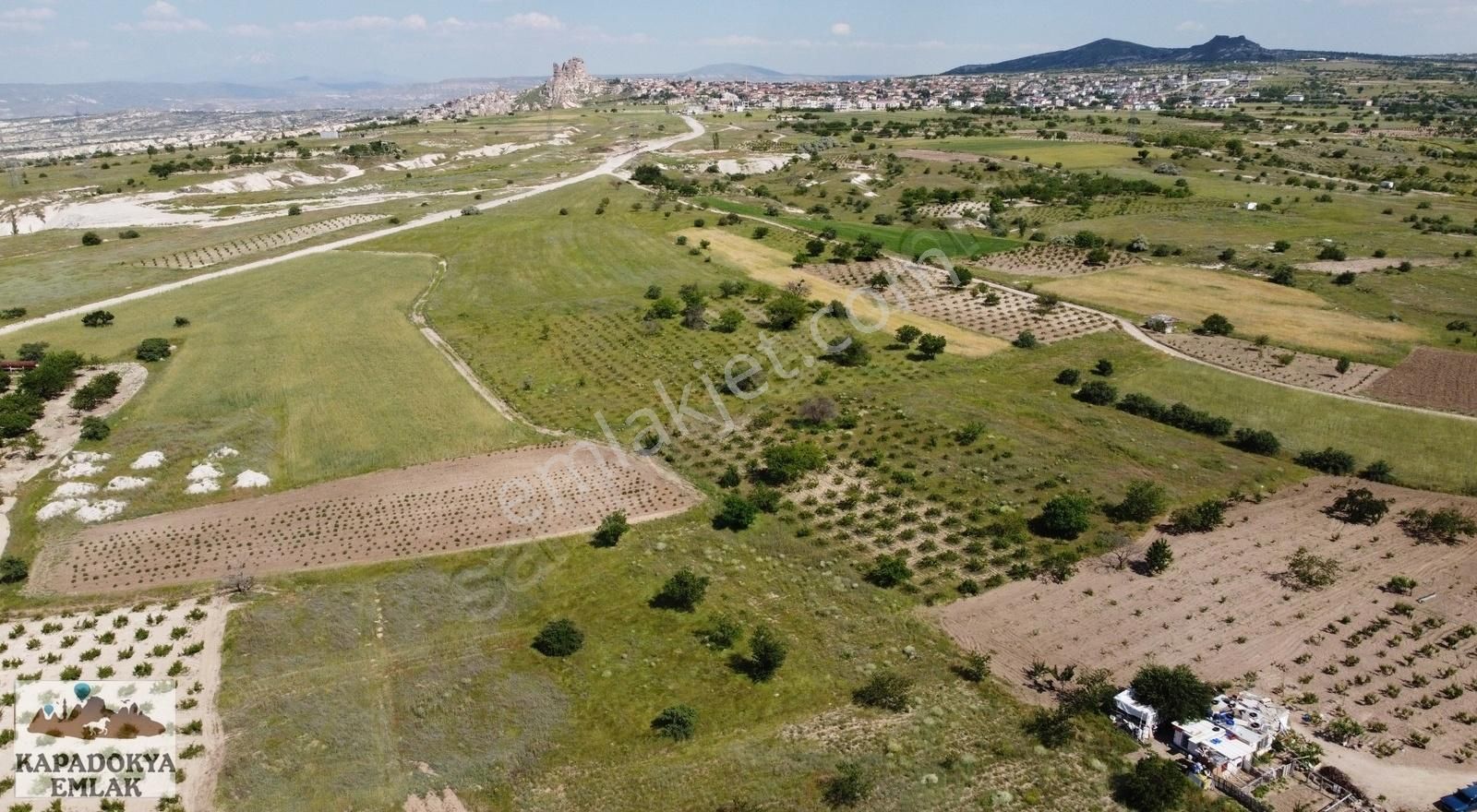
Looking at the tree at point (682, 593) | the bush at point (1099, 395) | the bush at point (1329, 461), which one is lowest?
the tree at point (682, 593)

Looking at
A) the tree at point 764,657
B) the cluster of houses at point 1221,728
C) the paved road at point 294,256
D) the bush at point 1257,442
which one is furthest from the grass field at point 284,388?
the bush at point 1257,442

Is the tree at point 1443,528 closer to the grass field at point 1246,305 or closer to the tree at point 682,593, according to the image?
the grass field at point 1246,305

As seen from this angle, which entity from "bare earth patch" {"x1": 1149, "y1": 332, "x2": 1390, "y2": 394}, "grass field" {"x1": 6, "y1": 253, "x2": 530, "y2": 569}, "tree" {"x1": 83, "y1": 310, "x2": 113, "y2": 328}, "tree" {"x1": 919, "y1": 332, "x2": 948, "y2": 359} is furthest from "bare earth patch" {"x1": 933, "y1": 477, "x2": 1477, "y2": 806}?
"tree" {"x1": 83, "y1": 310, "x2": 113, "y2": 328}

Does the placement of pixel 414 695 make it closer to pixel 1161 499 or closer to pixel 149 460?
pixel 149 460

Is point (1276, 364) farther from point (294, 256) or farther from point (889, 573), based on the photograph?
point (294, 256)

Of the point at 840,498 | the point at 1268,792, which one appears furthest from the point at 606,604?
the point at 1268,792

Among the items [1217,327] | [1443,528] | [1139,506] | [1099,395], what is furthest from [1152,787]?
[1217,327]

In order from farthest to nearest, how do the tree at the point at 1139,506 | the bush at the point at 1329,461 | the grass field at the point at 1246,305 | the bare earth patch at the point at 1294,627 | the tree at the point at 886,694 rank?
the grass field at the point at 1246,305 < the bush at the point at 1329,461 < the tree at the point at 1139,506 < the tree at the point at 886,694 < the bare earth patch at the point at 1294,627
